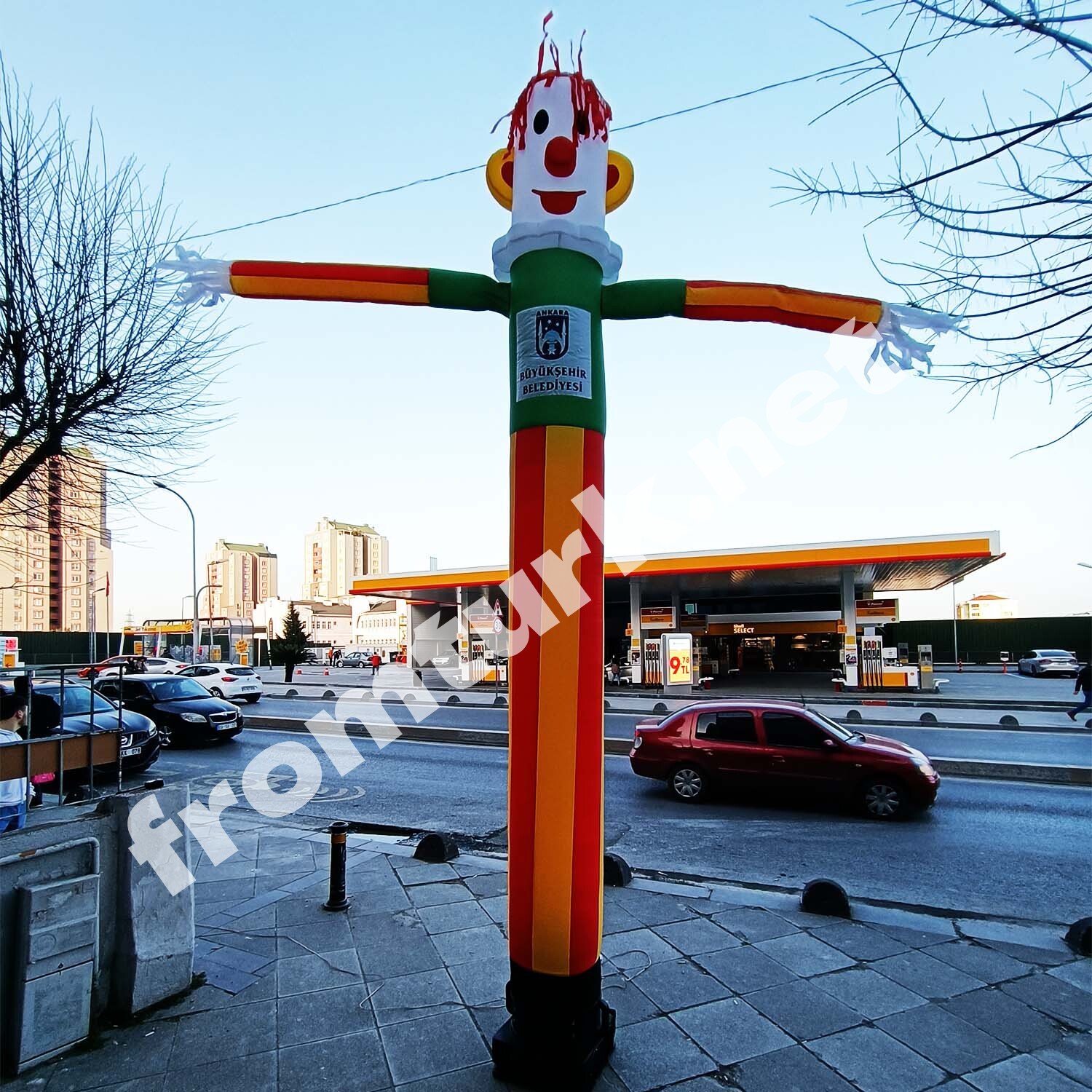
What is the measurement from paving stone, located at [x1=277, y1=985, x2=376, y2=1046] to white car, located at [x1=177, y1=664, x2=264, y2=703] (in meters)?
20.0

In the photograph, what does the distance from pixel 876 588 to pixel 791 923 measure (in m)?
36.7

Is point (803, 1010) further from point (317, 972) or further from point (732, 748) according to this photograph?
point (732, 748)

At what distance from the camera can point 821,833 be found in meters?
8.11

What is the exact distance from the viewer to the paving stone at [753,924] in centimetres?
510

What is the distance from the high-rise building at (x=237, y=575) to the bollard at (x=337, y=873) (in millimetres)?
128497

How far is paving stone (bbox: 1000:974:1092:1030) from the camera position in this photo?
3992mm

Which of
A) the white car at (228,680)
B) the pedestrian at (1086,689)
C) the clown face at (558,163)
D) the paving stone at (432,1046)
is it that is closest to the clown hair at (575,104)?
the clown face at (558,163)

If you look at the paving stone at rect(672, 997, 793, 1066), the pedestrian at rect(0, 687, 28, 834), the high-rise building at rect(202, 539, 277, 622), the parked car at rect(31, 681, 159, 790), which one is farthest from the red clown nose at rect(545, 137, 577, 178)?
the high-rise building at rect(202, 539, 277, 622)

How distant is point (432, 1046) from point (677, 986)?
1.53 m

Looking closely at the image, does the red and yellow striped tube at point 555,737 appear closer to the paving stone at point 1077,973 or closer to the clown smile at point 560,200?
the clown smile at point 560,200

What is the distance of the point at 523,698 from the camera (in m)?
3.46

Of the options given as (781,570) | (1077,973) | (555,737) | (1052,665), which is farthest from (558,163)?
(1052,665)

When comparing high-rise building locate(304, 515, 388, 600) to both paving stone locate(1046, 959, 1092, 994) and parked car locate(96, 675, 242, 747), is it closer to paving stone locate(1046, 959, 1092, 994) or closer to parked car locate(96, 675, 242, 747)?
parked car locate(96, 675, 242, 747)

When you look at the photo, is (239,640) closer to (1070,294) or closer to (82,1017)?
(82,1017)
